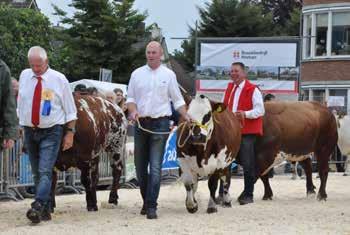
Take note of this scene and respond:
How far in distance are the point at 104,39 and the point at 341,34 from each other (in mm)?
11981

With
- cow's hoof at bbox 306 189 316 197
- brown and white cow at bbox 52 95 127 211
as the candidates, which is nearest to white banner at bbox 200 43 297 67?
cow's hoof at bbox 306 189 316 197

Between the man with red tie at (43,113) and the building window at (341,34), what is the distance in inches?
1208

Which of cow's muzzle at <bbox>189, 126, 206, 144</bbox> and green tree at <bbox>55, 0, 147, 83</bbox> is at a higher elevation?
green tree at <bbox>55, 0, 147, 83</bbox>

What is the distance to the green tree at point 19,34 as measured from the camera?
32.3 meters

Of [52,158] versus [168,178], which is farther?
[168,178]

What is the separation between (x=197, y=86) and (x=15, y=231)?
64.3ft

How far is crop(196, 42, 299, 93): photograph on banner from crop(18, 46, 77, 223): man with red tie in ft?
59.4

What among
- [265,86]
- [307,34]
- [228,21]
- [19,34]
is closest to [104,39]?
[19,34]

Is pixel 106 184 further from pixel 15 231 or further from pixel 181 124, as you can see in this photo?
pixel 15 231

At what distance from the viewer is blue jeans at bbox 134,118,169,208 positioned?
9.66 metres

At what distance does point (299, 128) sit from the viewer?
41.5 feet

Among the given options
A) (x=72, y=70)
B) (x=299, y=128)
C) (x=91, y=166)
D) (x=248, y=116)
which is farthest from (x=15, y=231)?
(x=72, y=70)

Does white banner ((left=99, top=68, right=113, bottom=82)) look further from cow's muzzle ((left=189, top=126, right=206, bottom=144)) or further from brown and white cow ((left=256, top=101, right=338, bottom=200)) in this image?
cow's muzzle ((left=189, top=126, right=206, bottom=144))

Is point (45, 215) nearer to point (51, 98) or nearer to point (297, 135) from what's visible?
point (51, 98)
